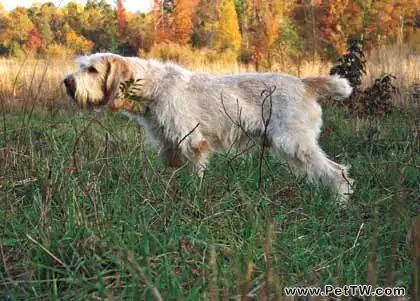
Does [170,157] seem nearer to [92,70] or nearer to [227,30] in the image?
[92,70]

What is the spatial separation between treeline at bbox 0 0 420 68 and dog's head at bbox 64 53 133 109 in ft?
26.2

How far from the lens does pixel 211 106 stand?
4.99 meters

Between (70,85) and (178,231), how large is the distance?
8.96 ft

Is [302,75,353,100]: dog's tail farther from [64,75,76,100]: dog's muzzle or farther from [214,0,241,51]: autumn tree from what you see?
[214,0,241,51]: autumn tree

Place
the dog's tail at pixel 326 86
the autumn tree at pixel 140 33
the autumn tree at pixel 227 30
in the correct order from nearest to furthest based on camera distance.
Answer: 1. the dog's tail at pixel 326 86
2. the autumn tree at pixel 140 33
3. the autumn tree at pixel 227 30

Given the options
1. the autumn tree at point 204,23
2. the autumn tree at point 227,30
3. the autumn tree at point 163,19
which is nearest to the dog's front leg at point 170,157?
the autumn tree at point 163,19

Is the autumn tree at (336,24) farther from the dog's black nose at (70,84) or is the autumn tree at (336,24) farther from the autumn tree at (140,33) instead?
the dog's black nose at (70,84)

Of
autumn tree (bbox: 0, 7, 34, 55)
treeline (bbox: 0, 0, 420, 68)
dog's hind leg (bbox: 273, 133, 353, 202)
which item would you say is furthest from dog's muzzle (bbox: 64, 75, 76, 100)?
treeline (bbox: 0, 0, 420, 68)

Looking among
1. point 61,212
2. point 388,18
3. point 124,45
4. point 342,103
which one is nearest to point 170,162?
point 61,212

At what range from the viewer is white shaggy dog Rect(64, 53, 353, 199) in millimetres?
4789

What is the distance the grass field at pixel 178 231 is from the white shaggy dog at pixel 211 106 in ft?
1.20

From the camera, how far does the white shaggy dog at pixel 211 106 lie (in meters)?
4.79

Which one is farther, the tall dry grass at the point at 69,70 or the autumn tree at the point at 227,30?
the autumn tree at the point at 227,30

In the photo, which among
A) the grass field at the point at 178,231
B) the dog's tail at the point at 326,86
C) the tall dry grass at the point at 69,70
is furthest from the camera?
the tall dry grass at the point at 69,70
